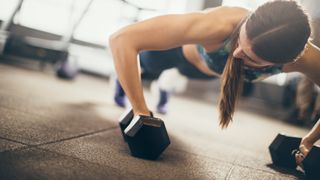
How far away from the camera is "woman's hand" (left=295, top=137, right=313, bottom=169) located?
124 centimetres

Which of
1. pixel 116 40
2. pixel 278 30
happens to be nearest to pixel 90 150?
pixel 116 40

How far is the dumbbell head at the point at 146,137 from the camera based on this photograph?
3.30ft

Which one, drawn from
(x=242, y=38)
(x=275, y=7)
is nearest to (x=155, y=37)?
(x=242, y=38)

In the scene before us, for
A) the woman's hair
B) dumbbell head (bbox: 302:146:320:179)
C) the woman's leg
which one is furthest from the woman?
the woman's leg

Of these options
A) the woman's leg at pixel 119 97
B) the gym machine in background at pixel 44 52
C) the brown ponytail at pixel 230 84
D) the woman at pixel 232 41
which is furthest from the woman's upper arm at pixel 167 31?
the gym machine in background at pixel 44 52

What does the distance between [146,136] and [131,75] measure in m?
0.23

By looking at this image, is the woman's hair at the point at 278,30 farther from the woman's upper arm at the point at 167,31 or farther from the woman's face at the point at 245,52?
the woman's upper arm at the point at 167,31

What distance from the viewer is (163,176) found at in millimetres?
927

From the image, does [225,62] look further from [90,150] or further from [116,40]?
[90,150]

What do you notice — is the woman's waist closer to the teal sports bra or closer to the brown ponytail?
the teal sports bra

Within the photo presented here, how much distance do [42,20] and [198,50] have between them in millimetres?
3535

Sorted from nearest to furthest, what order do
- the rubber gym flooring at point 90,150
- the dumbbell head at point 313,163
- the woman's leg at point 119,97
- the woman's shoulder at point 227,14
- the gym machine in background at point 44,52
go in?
the rubber gym flooring at point 90,150 < the dumbbell head at point 313,163 < the woman's shoulder at point 227,14 < the woman's leg at point 119,97 < the gym machine in background at point 44,52

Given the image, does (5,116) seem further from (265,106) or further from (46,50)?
(265,106)

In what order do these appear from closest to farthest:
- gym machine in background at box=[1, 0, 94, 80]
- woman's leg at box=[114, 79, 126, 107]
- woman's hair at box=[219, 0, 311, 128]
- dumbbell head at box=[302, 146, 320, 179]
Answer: woman's hair at box=[219, 0, 311, 128], dumbbell head at box=[302, 146, 320, 179], woman's leg at box=[114, 79, 126, 107], gym machine in background at box=[1, 0, 94, 80]
